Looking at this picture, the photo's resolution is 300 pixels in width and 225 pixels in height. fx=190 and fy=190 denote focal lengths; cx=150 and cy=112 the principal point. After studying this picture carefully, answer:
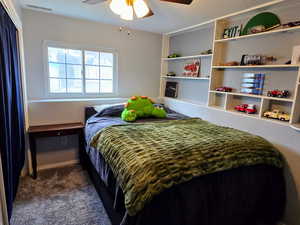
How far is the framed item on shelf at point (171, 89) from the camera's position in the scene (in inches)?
143

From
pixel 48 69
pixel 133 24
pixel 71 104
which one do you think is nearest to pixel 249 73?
pixel 133 24

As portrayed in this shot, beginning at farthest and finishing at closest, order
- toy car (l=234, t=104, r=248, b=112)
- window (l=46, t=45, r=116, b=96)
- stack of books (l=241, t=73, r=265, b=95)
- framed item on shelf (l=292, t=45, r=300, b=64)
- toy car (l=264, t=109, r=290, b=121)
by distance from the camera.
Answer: window (l=46, t=45, r=116, b=96) < toy car (l=234, t=104, r=248, b=112) < stack of books (l=241, t=73, r=265, b=95) < toy car (l=264, t=109, r=290, b=121) < framed item on shelf (l=292, t=45, r=300, b=64)

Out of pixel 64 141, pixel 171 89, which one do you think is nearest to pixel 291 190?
pixel 171 89

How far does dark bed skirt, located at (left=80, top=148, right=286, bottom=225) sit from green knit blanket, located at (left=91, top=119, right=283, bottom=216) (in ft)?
0.23

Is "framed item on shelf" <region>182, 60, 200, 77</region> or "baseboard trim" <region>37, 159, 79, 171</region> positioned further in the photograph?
"framed item on shelf" <region>182, 60, 200, 77</region>

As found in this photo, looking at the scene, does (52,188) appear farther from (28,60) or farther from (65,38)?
(65,38)

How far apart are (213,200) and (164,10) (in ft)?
7.09

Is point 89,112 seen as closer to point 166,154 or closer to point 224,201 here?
point 166,154

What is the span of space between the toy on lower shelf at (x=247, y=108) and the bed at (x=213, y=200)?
28.8 inches

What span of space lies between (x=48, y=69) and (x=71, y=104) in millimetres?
612

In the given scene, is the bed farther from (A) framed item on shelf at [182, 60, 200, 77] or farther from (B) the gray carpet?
(A) framed item on shelf at [182, 60, 200, 77]

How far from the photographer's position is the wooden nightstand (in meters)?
2.47

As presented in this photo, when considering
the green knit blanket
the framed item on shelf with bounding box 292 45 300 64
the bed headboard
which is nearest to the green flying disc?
the framed item on shelf with bounding box 292 45 300 64

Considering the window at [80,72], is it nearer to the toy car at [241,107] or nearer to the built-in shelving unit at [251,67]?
the built-in shelving unit at [251,67]
